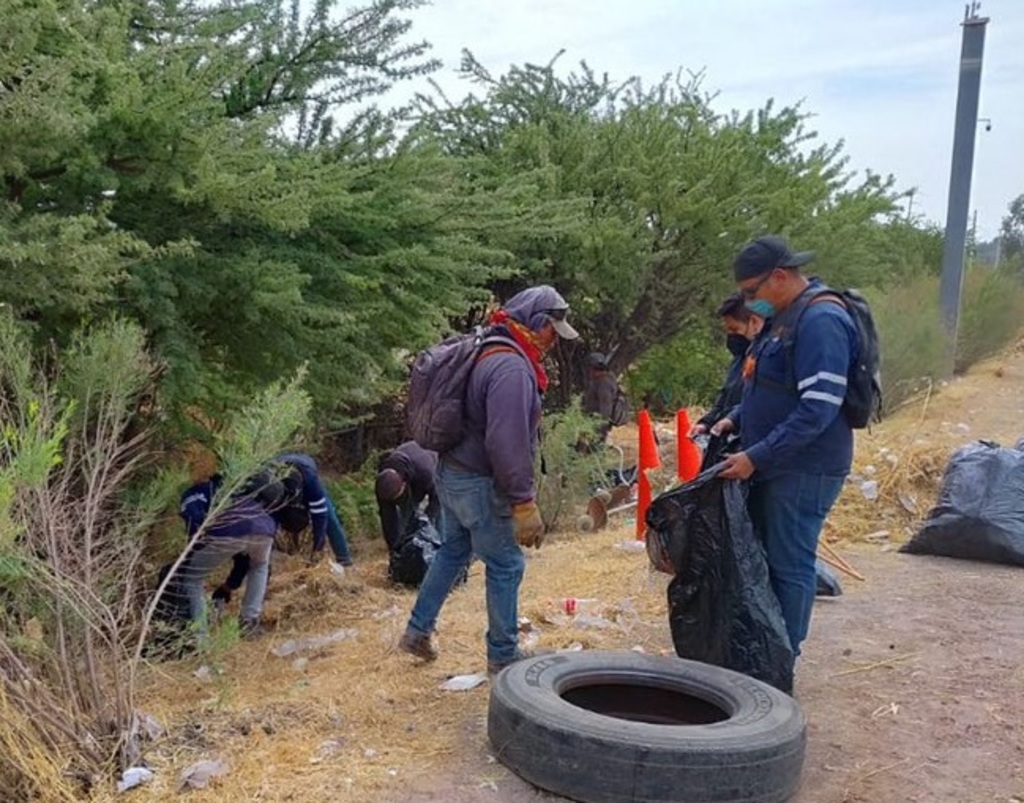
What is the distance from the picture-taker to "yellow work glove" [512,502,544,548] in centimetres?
404

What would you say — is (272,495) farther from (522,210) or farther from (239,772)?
(522,210)

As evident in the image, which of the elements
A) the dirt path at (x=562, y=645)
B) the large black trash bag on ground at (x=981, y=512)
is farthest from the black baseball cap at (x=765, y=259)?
the large black trash bag on ground at (x=981, y=512)

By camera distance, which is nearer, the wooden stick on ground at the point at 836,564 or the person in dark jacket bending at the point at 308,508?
the wooden stick on ground at the point at 836,564

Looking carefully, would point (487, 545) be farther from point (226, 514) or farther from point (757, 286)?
point (226, 514)

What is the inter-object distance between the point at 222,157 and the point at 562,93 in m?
9.92

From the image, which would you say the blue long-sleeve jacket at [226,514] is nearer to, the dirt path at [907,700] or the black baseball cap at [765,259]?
the dirt path at [907,700]

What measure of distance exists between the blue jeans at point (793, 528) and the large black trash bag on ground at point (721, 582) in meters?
0.09

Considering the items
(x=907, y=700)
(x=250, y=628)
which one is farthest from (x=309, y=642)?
(x=907, y=700)

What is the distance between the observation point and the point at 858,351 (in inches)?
153

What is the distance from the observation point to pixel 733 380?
540cm

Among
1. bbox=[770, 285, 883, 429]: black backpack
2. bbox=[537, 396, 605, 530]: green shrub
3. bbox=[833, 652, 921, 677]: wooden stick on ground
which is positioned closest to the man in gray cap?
bbox=[770, 285, 883, 429]: black backpack

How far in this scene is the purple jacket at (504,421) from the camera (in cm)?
396

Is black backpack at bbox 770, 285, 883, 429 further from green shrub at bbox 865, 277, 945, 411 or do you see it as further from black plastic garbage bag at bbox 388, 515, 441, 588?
green shrub at bbox 865, 277, 945, 411

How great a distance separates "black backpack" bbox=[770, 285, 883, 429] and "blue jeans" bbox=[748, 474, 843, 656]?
29cm
